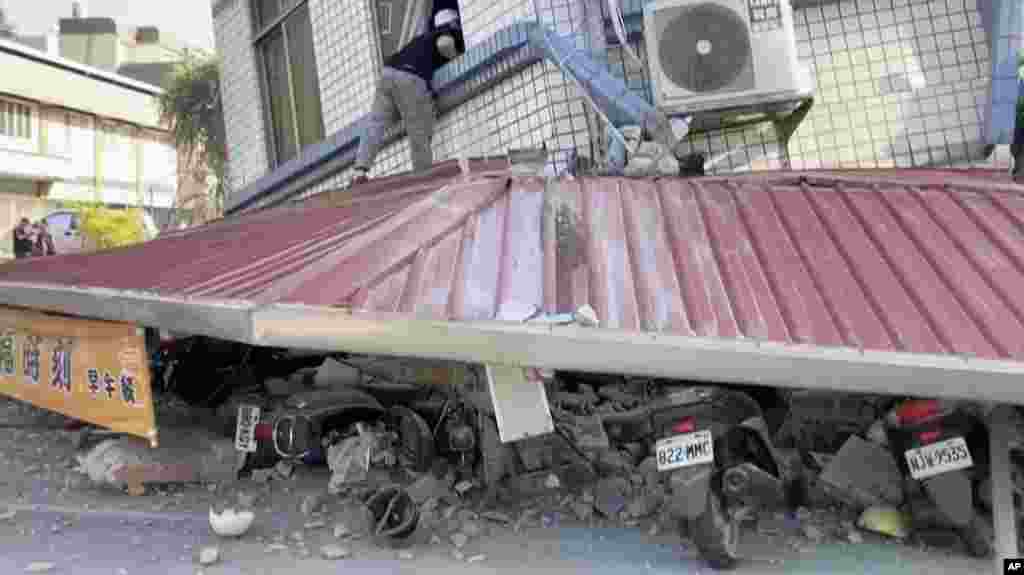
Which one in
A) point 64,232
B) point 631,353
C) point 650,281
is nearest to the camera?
point 631,353

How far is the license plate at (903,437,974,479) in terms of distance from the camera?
305cm

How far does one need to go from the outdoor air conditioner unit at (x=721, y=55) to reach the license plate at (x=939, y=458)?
90.5 inches

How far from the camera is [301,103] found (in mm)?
8242

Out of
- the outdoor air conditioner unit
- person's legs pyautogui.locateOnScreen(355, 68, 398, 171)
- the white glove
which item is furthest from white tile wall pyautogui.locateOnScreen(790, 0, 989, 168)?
person's legs pyautogui.locateOnScreen(355, 68, 398, 171)

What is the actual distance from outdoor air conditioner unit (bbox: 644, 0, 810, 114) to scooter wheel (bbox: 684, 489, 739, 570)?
255 cm

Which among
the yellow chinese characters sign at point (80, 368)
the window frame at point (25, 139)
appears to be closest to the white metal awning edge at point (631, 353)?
the yellow chinese characters sign at point (80, 368)

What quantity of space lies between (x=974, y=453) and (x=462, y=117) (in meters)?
4.06

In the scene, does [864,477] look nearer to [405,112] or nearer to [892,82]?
[892,82]

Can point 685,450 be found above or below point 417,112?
below

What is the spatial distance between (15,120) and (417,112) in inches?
780

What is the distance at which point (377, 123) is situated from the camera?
6.00 m

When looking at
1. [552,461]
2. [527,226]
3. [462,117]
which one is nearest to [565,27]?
[462,117]

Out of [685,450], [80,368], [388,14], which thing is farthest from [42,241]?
[685,450]

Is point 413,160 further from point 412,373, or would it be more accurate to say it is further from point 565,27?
point 412,373
